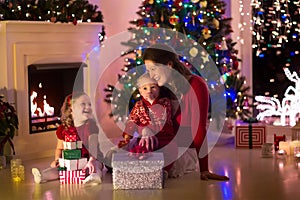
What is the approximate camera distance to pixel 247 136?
6.45 meters

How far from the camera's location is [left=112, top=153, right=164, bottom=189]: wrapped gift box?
15.4 ft

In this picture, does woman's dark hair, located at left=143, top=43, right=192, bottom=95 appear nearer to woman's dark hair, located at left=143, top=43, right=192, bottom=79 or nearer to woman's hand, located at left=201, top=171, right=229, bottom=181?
woman's dark hair, located at left=143, top=43, right=192, bottom=79

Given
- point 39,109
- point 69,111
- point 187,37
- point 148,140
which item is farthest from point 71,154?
point 187,37

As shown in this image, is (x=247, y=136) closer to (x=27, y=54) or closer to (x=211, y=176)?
(x=211, y=176)

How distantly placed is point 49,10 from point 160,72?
1732 mm

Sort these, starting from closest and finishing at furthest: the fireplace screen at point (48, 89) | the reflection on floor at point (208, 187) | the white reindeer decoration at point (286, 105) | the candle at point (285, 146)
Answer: the reflection on floor at point (208, 187) → the candle at point (285, 146) → the fireplace screen at point (48, 89) → the white reindeer decoration at point (286, 105)

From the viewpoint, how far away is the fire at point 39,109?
638 centimetres

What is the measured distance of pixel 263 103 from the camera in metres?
7.27

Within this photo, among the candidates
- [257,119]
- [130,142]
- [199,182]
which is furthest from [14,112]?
[257,119]

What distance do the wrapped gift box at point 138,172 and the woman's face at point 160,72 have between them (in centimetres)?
64

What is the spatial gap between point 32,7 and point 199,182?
94.7 inches

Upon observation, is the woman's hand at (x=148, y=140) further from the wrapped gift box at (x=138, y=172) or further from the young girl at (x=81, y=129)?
the young girl at (x=81, y=129)

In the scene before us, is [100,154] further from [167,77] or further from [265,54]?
[265,54]

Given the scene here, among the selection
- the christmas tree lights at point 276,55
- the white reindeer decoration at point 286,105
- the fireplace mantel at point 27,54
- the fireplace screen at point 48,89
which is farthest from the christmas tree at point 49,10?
the white reindeer decoration at point 286,105
